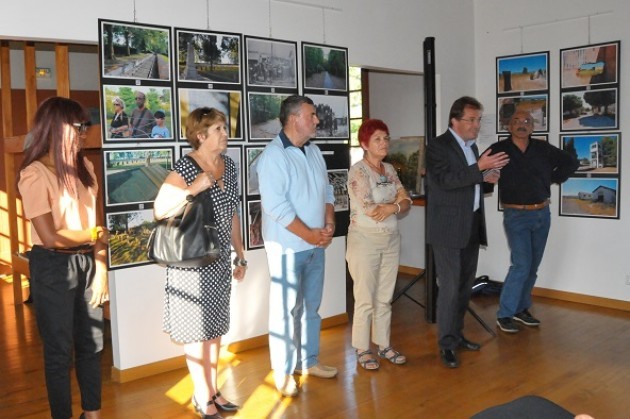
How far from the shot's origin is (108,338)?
5227mm

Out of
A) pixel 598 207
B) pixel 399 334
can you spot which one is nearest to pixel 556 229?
pixel 598 207

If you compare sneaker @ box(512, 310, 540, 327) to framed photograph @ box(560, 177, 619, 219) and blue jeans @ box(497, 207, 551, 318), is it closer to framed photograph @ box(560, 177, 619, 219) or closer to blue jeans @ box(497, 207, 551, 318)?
blue jeans @ box(497, 207, 551, 318)

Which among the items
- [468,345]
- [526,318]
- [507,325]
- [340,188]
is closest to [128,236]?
[340,188]

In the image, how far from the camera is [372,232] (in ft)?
13.4

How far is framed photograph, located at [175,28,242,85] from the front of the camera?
437 cm

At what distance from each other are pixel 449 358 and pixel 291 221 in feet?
5.14

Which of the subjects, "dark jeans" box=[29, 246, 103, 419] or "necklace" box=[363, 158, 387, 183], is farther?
"necklace" box=[363, 158, 387, 183]

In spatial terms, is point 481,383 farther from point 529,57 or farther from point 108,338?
point 529,57

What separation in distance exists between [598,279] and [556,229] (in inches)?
23.6

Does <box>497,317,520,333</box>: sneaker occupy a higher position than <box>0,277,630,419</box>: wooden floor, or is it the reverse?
<box>497,317,520,333</box>: sneaker

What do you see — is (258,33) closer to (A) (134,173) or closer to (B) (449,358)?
(A) (134,173)

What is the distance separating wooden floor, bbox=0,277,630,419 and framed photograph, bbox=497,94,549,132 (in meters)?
2.00

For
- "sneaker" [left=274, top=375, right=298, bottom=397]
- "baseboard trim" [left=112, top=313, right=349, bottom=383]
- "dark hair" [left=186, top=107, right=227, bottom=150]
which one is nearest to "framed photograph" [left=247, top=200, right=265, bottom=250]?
"baseboard trim" [left=112, top=313, right=349, bottom=383]

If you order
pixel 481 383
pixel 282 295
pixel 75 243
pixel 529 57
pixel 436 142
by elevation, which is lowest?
pixel 481 383
